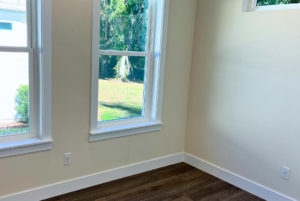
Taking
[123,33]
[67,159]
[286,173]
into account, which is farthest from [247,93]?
[67,159]

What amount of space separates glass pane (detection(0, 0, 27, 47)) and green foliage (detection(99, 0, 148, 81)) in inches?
27.4

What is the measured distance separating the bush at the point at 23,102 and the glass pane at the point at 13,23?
0.38 metres

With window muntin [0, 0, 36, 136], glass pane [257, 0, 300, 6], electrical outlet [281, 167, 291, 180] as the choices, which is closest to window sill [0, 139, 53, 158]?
window muntin [0, 0, 36, 136]

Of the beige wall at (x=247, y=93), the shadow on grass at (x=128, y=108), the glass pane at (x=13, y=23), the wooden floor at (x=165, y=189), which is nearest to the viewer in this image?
the glass pane at (x=13, y=23)

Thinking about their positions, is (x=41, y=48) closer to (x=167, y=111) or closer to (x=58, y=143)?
(x=58, y=143)

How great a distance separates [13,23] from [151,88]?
5.06 ft

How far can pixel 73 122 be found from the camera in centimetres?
255

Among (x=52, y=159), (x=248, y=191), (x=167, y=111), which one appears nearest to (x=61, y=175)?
(x=52, y=159)

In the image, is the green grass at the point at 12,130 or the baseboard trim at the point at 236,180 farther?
the baseboard trim at the point at 236,180

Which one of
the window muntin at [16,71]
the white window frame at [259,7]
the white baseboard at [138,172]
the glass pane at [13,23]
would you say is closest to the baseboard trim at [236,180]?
the white baseboard at [138,172]

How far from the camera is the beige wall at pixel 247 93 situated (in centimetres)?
251

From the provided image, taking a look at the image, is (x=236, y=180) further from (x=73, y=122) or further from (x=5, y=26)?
(x=5, y=26)

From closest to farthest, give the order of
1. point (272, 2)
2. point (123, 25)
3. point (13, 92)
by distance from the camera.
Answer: point (13, 92), point (272, 2), point (123, 25)

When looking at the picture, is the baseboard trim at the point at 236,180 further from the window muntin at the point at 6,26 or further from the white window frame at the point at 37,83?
the window muntin at the point at 6,26
